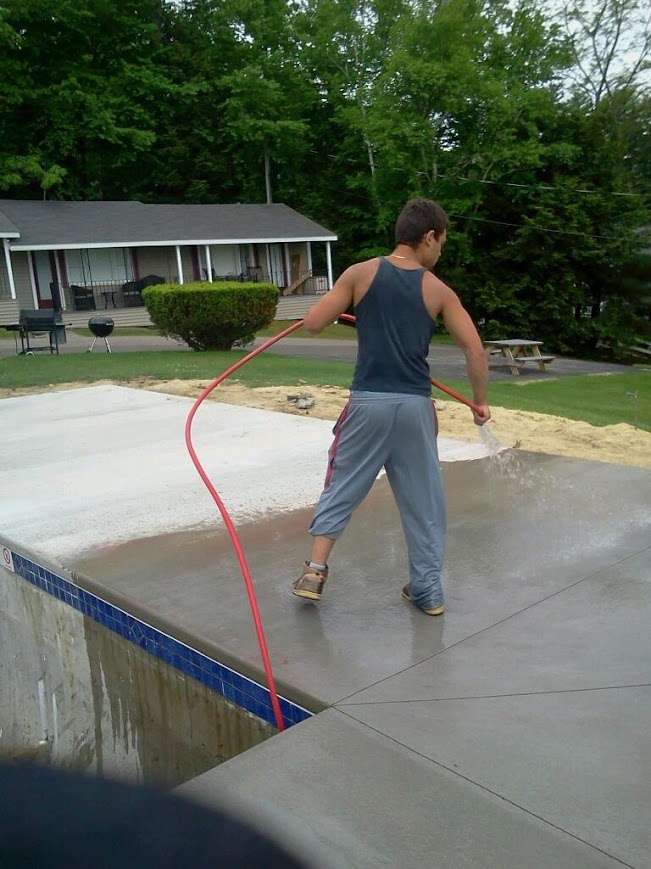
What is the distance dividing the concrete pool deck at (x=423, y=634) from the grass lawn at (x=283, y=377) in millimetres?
4748

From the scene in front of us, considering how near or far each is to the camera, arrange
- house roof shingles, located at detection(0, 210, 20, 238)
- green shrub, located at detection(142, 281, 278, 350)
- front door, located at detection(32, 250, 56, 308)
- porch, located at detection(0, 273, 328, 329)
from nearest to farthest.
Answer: green shrub, located at detection(142, 281, 278, 350) → house roof shingles, located at detection(0, 210, 20, 238) → porch, located at detection(0, 273, 328, 329) → front door, located at detection(32, 250, 56, 308)

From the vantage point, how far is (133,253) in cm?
3181

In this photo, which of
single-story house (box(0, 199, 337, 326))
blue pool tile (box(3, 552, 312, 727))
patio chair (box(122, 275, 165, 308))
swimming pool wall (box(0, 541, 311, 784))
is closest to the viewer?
blue pool tile (box(3, 552, 312, 727))

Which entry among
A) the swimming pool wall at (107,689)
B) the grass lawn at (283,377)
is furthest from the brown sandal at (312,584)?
the grass lawn at (283,377)

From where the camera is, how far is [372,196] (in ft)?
110

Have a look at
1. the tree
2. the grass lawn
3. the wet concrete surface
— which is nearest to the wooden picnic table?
the grass lawn

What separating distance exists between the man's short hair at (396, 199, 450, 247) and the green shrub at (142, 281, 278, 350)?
12046 mm

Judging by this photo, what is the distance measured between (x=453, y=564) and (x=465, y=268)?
29.4 m

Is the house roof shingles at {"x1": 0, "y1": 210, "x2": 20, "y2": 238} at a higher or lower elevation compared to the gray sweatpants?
higher

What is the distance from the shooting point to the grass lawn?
10.6 m

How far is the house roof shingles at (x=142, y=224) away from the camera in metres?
29.3

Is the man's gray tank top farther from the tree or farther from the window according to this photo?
the tree

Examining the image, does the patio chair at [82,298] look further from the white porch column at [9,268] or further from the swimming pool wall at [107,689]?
the swimming pool wall at [107,689]

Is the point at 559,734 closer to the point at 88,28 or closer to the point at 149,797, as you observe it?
the point at 149,797
